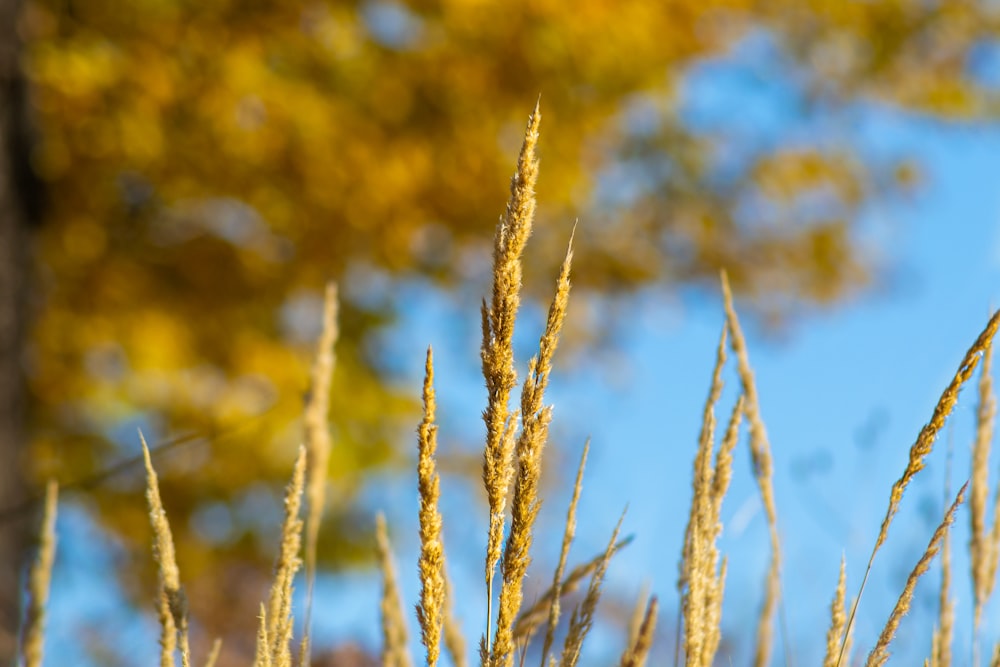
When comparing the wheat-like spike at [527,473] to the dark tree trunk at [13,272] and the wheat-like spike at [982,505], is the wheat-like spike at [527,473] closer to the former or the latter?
the wheat-like spike at [982,505]

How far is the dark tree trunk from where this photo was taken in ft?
13.5

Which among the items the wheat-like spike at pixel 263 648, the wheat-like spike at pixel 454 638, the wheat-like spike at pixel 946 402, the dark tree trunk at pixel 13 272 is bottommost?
the wheat-like spike at pixel 263 648

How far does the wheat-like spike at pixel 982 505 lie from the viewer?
1.18m

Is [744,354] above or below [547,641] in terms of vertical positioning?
above

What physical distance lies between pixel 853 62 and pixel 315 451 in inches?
230

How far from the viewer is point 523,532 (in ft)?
2.65

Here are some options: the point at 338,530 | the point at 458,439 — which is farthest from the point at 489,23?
the point at 458,439

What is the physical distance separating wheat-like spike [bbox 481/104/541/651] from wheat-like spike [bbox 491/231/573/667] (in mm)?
15

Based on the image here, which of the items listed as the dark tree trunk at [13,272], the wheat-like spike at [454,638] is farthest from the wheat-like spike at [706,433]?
the dark tree trunk at [13,272]

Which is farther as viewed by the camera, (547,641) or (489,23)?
(489,23)

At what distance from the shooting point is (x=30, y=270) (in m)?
4.41

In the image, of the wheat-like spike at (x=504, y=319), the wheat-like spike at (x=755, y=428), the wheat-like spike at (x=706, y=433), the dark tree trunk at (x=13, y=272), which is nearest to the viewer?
the wheat-like spike at (x=504, y=319)

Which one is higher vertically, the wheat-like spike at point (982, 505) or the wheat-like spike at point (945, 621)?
the wheat-like spike at point (982, 505)

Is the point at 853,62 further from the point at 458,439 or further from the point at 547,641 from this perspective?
the point at 547,641
